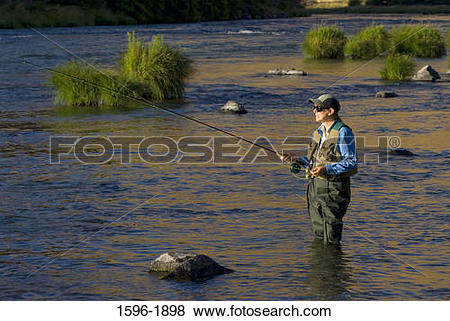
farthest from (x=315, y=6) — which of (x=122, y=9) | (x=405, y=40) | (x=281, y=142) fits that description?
(x=281, y=142)

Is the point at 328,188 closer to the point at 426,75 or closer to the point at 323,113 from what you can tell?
the point at 323,113

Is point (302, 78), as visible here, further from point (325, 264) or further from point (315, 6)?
point (315, 6)

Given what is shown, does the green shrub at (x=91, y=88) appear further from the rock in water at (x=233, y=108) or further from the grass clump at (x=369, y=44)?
the grass clump at (x=369, y=44)

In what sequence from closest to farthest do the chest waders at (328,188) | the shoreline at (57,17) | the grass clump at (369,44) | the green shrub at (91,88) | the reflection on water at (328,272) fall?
1. the reflection on water at (328,272)
2. the chest waders at (328,188)
3. the green shrub at (91,88)
4. the grass clump at (369,44)
5. the shoreline at (57,17)

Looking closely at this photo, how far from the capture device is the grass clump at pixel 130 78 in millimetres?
19391

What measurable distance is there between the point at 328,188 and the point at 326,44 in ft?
87.0

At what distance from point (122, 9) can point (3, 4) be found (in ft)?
35.3

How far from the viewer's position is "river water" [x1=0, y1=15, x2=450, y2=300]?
700 centimetres

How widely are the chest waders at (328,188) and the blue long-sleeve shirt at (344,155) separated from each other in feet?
0.15

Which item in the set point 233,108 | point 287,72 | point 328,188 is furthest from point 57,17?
point 328,188

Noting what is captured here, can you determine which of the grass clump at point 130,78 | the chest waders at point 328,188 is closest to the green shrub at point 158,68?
the grass clump at point 130,78

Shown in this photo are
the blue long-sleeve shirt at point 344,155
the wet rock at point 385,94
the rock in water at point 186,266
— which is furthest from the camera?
the wet rock at point 385,94

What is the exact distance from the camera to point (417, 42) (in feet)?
108

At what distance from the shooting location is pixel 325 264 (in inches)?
294
